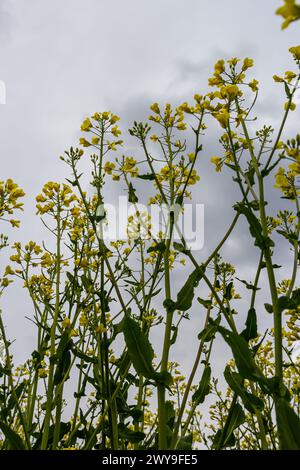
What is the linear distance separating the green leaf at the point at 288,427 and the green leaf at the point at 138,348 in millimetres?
812

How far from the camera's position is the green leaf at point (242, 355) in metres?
2.22

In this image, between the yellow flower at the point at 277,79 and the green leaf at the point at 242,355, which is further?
the yellow flower at the point at 277,79

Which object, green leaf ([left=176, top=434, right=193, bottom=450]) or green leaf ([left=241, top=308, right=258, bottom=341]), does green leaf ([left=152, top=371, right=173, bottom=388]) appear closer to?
green leaf ([left=176, top=434, right=193, bottom=450])

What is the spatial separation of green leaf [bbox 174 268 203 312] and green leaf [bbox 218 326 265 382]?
48 centimetres

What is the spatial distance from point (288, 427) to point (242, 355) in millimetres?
411

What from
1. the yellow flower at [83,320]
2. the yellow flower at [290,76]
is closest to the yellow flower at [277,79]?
the yellow flower at [290,76]

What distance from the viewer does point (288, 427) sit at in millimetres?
1938

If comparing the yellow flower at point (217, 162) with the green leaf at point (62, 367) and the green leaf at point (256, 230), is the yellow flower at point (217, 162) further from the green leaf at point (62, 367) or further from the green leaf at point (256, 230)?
the green leaf at point (62, 367)

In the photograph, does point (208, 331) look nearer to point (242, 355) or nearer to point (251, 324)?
point (251, 324)

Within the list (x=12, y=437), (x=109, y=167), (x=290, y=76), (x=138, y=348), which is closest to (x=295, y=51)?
(x=290, y=76)

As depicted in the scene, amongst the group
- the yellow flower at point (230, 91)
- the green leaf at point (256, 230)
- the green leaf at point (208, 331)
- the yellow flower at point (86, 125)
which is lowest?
the green leaf at point (208, 331)

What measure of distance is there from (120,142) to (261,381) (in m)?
2.58
